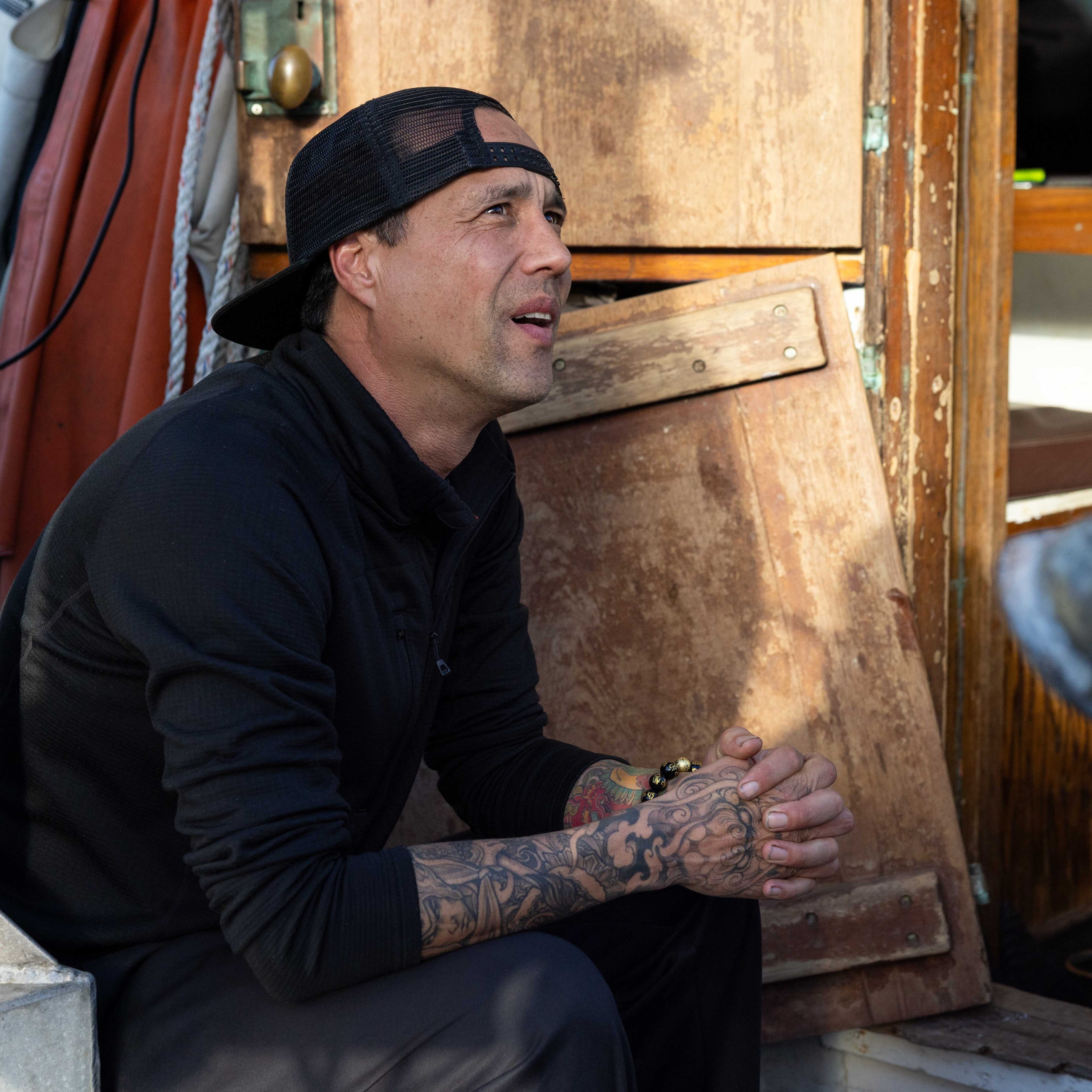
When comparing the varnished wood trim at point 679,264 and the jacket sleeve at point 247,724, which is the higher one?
the varnished wood trim at point 679,264

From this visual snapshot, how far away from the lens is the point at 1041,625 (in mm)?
1136

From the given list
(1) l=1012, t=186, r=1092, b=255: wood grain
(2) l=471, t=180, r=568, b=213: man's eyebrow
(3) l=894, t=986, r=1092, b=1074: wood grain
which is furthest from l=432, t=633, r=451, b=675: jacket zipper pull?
(1) l=1012, t=186, r=1092, b=255: wood grain

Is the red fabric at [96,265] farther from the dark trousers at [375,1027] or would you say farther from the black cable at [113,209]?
the dark trousers at [375,1027]

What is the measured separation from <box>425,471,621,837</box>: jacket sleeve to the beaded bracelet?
5.8 inches

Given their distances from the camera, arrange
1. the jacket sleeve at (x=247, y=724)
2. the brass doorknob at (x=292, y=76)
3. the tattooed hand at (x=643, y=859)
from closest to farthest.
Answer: the jacket sleeve at (x=247, y=724), the tattooed hand at (x=643, y=859), the brass doorknob at (x=292, y=76)

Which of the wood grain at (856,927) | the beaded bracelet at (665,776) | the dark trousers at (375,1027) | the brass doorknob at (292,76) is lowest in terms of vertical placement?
the wood grain at (856,927)

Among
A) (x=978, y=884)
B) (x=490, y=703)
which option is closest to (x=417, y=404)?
(x=490, y=703)

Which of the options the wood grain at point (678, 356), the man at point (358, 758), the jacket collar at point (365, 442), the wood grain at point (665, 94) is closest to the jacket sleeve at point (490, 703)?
the man at point (358, 758)

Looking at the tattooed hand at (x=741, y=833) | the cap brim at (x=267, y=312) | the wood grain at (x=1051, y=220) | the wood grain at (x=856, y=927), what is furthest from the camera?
the wood grain at (x=1051, y=220)

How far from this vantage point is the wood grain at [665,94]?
2283 mm

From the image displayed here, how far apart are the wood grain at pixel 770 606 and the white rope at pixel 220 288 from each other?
0.73 meters

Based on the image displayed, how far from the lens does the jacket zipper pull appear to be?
5.64 ft

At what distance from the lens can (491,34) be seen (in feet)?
7.70

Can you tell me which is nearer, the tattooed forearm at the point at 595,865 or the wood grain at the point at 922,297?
the tattooed forearm at the point at 595,865
